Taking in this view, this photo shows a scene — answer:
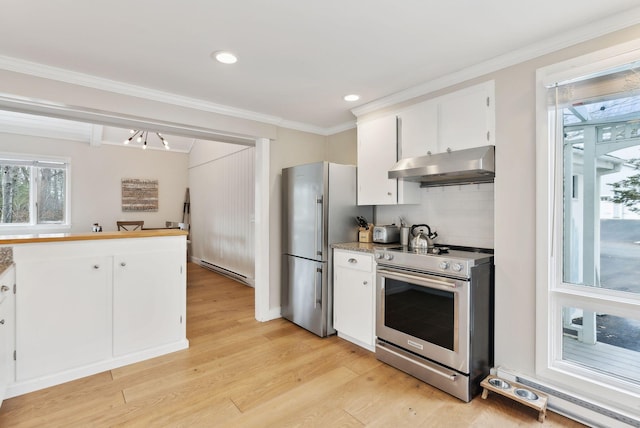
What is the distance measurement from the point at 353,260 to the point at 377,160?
3.37 ft

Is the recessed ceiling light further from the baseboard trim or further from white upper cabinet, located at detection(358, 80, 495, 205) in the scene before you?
the baseboard trim

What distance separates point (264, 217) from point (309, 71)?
1753 millimetres

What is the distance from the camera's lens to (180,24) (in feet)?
6.14

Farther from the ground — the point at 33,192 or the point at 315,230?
the point at 33,192

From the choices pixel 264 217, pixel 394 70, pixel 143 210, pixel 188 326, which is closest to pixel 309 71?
pixel 394 70

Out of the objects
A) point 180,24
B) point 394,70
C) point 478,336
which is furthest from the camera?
point 394,70

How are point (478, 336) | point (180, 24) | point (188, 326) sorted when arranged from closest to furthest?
1. point (180, 24)
2. point (478, 336)
3. point (188, 326)

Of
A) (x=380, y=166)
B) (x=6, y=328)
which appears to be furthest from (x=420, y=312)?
(x=6, y=328)

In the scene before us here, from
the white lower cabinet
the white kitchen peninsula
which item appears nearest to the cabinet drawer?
the white lower cabinet

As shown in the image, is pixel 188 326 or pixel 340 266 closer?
pixel 340 266

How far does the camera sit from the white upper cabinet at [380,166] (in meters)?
3.03

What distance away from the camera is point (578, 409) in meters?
1.93

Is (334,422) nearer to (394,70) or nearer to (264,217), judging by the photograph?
(264,217)

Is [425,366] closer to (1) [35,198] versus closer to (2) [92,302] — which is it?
(2) [92,302]
